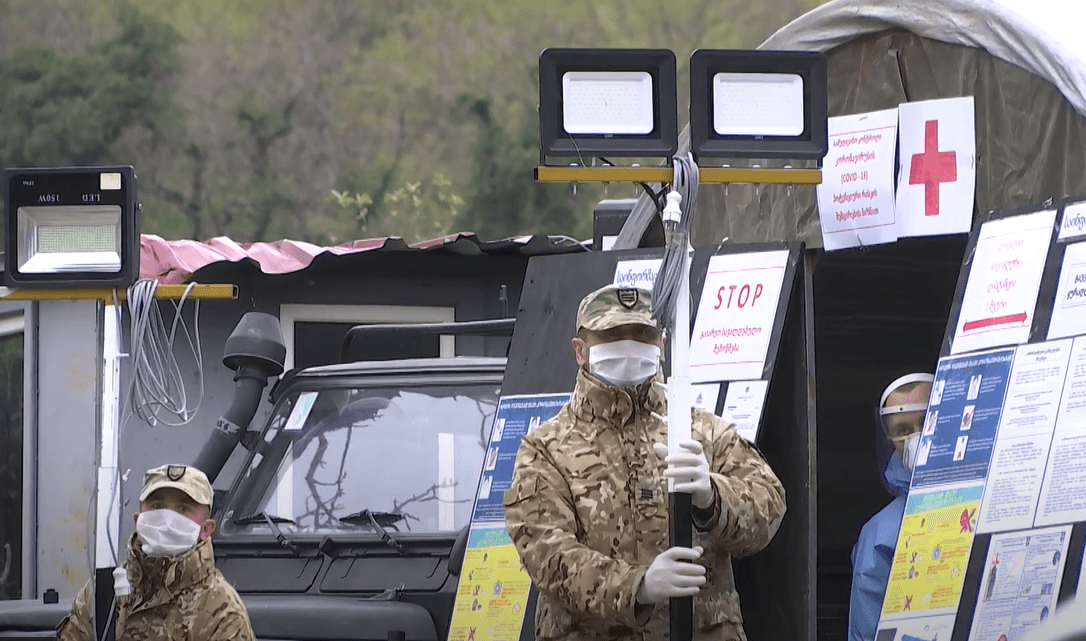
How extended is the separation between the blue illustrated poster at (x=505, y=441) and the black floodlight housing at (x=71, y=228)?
1.67 m

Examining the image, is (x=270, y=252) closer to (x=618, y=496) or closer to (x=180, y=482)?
(x=180, y=482)

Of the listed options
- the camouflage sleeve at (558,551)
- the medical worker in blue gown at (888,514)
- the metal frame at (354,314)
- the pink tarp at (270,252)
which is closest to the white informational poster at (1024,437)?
the medical worker in blue gown at (888,514)

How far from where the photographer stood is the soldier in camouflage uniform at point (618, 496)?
175 inches

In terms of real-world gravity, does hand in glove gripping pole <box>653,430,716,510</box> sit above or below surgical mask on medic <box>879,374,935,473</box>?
above

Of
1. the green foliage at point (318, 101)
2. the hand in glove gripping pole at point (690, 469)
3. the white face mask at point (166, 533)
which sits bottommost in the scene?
the green foliage at point (318, 101)

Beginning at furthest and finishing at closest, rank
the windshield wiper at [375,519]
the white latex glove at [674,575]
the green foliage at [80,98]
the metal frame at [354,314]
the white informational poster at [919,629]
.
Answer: the green foliage at [80,98] < the metal frame at [354,314] < the windshield wiper at [375,519] < the white informational poster at [919,629] < the white latex glove at [674,575]

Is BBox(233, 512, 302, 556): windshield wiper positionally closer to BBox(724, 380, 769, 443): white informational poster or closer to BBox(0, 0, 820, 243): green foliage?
BBox(724, 380, 769, 443): white informational poster

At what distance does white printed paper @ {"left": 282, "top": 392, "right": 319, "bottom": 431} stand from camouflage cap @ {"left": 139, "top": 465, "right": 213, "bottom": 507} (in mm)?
1729

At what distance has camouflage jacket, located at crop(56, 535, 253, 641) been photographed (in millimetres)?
5457

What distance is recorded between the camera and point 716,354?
6234 mm

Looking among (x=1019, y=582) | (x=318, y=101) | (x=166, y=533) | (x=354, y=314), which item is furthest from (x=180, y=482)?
(x=318, y=101)

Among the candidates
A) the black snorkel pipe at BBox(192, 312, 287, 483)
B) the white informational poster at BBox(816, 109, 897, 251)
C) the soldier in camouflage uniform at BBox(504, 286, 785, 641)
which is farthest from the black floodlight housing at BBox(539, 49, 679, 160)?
the black snorkel pipe at BBox(192, 312, 287, 483)

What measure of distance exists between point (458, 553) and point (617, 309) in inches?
84.6

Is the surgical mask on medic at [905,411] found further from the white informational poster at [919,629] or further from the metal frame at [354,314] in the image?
the metal frame at [354,314]
